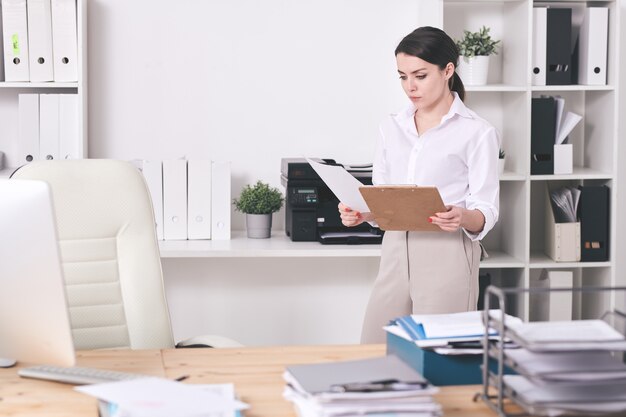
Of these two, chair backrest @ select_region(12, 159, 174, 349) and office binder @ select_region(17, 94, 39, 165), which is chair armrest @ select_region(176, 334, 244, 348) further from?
office binder @ select_region(17, 94, 39, 165)

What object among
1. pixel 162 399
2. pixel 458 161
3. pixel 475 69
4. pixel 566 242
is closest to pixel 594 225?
pixel 566 242

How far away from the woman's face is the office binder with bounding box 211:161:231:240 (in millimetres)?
1242

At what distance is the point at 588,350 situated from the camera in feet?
5.05

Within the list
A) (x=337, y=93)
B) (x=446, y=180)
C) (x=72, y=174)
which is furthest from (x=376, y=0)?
(x=72, y=174)

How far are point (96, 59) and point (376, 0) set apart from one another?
49.9 inches

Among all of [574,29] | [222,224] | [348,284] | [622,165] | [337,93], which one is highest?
[574,29]

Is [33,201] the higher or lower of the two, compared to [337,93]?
lower

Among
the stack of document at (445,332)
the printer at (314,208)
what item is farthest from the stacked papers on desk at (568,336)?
the printer at (314,208)

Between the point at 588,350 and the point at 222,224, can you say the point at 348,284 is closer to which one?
the point at 222,224


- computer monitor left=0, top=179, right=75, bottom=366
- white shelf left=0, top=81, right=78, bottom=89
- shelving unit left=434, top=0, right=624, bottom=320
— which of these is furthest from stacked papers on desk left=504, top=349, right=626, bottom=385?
white shelf left=0, top=81, right=78, bottom=89

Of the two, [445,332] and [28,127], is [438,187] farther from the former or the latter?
[28,127]

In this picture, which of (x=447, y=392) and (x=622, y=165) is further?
(x=622, y=165)

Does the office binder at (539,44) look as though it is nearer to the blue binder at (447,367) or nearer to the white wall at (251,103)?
the white wall at (251,103)

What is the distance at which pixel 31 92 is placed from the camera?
3.99 metres
